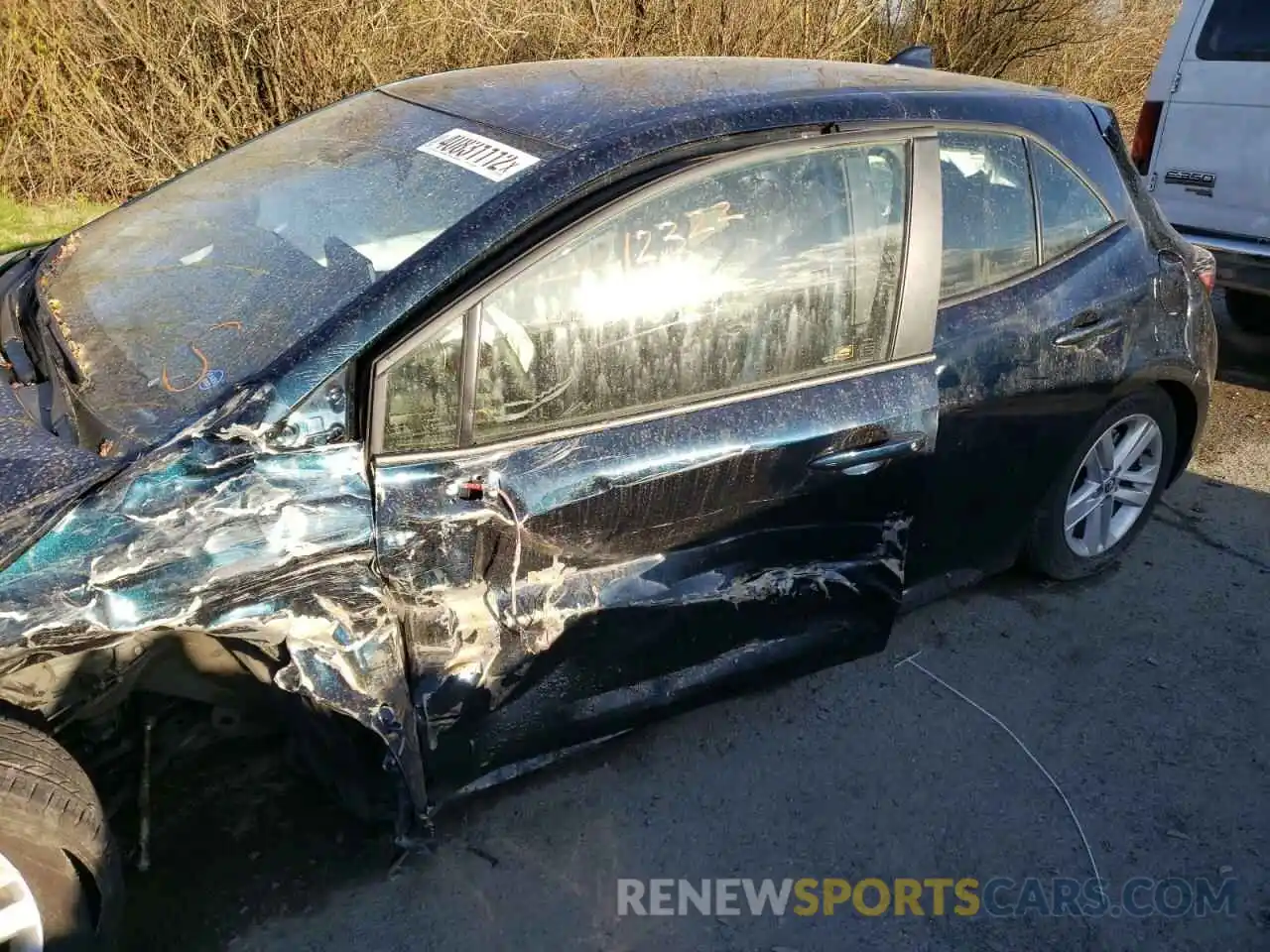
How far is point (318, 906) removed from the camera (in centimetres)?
237

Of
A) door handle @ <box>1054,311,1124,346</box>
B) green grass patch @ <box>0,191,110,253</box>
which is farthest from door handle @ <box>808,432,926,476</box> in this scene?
green grass patch @ <box>0,191,110,253</box>

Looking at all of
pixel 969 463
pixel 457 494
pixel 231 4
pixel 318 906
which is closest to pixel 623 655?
pixel 457 494

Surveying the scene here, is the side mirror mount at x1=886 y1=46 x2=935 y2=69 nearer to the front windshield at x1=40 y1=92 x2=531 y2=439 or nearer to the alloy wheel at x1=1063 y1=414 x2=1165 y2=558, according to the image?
the alloy wheel at x1=1063 y1=414 x2=1165 y2=558

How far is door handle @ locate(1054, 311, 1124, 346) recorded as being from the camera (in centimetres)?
297

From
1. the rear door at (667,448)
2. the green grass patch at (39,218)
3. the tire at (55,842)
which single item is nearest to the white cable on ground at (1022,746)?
the rear door at (667,448)

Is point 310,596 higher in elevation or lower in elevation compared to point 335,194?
lower

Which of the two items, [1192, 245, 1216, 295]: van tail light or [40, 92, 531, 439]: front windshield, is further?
[1192, 245, 1216, 295]: van tail light

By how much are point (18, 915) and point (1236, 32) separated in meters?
6.14

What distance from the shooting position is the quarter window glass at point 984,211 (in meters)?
2.72

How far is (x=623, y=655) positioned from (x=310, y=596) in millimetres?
758

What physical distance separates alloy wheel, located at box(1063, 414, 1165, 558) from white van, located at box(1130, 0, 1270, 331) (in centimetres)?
208

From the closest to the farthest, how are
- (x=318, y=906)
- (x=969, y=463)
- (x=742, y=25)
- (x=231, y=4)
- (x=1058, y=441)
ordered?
(x=318, y=906) → (x=969, y=463) → (x=1058, y=441) → (x=231, y=4) → (x=742, y=25)

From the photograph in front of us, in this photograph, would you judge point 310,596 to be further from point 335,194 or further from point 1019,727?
point 1019,727

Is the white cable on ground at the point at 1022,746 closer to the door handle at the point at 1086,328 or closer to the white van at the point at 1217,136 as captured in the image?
the door handle at the point at 1086,328
